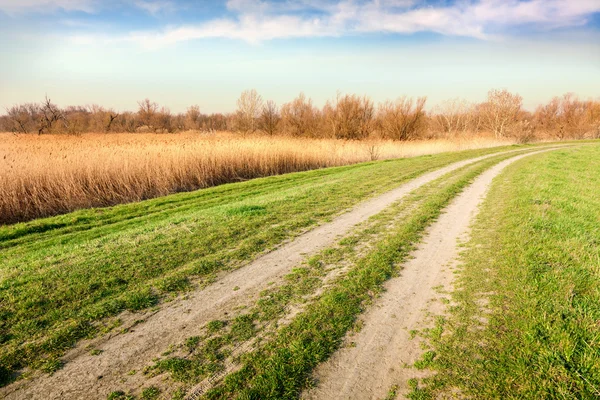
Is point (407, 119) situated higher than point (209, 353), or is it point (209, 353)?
point (407, 119)

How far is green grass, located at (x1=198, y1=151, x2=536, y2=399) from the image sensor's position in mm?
2836

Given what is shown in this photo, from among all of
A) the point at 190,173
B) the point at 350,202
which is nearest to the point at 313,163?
the point at 190,173

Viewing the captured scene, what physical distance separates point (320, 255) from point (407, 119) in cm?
3422

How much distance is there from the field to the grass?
0.03 meters

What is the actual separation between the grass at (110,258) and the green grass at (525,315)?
348 cm

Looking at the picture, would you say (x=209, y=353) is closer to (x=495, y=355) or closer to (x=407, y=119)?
(x=495, y=355)

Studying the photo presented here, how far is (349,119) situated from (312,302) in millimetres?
32119

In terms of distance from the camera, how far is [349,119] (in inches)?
1352

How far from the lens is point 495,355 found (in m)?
3.13

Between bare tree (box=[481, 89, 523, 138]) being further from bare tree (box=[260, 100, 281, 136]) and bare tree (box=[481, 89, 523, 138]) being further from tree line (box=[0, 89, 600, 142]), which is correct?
bare tree (box=[260, 100, 281, 136])

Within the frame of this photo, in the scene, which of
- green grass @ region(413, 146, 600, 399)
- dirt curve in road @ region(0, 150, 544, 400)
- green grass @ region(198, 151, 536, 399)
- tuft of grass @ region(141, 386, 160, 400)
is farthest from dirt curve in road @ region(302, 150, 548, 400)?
dirt curve in road @ region(0, 150, 544, 400)

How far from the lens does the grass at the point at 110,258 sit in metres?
3.71

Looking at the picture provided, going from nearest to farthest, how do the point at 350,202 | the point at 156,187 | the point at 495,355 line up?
1. the point at 495,355
2. the point at 350,202
3. the point at 156,187

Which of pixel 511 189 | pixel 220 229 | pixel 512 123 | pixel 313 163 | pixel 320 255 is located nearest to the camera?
pixel 320 255
